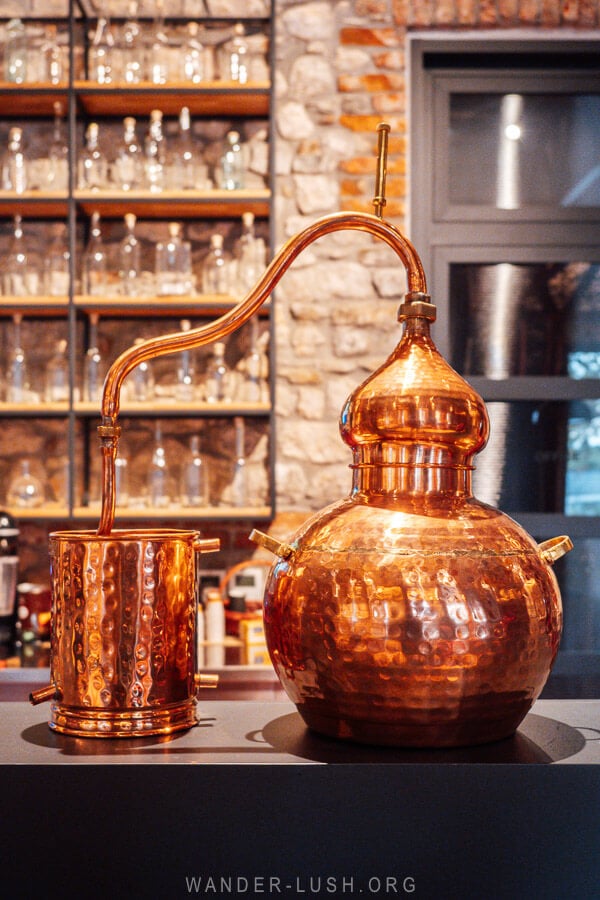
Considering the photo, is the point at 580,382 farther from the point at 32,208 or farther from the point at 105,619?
the point at 105,619

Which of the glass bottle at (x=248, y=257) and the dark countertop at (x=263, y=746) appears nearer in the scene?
the dark countertop at (x=263, y=746)

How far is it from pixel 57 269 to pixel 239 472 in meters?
0.86

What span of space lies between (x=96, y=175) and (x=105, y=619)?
8.62 feet

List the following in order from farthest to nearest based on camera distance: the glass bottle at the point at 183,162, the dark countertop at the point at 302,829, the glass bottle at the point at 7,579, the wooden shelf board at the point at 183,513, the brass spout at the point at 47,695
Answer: the glass bottle at the point at 183,162 → the wooden shelf board at the point at 183,513 → the glass bottle at the point at 7,579 → the brass spout at the point at 47,695 → the dark countertop at the point at 302,829

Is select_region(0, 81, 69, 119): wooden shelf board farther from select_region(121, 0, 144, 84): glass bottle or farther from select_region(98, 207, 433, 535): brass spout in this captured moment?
select_region(98, 207, 433, 535): brass spout

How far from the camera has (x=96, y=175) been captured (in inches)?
117

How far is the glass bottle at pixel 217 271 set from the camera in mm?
2969

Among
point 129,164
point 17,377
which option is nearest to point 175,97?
point 129,164

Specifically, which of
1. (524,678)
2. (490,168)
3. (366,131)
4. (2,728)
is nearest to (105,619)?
(2,728)

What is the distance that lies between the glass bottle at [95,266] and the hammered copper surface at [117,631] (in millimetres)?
2449

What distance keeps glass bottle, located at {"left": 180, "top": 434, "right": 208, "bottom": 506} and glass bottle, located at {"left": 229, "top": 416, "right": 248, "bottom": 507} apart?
9cm

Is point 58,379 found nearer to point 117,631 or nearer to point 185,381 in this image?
point 185,381

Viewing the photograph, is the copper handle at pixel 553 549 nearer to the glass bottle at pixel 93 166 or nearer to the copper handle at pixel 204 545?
the copper handle at pixel 204 545

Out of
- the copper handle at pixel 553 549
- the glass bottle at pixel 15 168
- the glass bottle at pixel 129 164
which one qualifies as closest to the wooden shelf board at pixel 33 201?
the glass bottle at pixel 15 168
